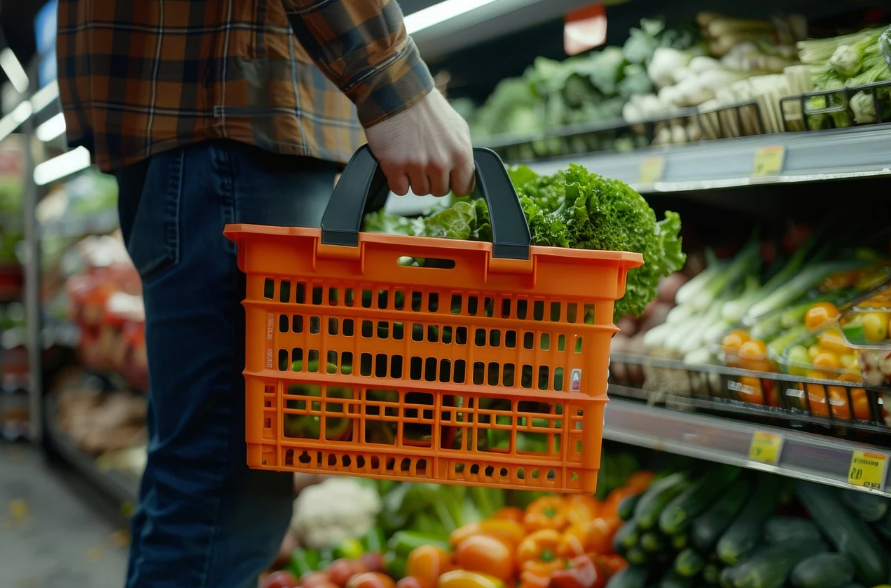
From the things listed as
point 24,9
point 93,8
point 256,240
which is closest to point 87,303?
point 24,9

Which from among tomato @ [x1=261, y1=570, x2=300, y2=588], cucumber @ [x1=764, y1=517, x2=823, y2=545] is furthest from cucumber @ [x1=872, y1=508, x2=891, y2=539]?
tomato @ [x1=261, y1=570, x2=300, y2=588]

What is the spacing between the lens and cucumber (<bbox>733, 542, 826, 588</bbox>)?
1.40 m

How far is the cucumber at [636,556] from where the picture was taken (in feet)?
5.30

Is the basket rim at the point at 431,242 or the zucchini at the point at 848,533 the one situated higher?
the basket rim at the point at 431,242

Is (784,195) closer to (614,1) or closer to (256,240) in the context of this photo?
(614,1)

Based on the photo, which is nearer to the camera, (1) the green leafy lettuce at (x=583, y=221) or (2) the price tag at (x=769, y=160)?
(1) the green leafy lettuce at (x=583, y=221)

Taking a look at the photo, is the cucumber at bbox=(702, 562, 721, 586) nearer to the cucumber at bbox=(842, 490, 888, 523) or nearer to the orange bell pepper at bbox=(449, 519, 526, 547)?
the cucumber at bbox=(842, 490, 888, 523)

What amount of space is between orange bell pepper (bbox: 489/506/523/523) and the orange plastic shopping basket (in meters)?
1.02

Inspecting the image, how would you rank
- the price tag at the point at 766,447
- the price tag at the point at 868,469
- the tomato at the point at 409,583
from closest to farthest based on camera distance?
the price tag at the point at 868,469, the price tag at the point at 766,447, the tomato at the point at 409,583

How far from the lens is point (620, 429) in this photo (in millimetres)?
1579

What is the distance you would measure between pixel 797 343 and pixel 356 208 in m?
0.99

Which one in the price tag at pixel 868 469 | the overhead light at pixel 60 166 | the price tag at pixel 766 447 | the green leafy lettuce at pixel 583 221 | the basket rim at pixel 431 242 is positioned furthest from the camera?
the overhead light at pixel 60 166

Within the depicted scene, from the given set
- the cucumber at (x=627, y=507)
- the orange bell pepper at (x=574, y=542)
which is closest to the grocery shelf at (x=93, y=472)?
the orange bell pepper at (x=574, y=542)

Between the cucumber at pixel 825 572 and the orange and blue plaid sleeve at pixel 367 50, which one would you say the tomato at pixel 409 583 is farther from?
the orange and blue plaid sleeve at pixel 367 50
